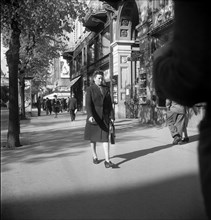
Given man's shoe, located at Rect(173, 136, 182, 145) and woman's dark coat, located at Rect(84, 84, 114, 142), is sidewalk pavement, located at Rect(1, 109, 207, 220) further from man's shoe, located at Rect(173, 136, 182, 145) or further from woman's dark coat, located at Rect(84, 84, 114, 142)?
woman's dark coat, located at Rect(84, 84, 114, 142)

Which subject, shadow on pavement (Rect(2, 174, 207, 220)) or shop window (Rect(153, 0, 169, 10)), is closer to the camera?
shadow on pavement (Rect(2, 174, 207, 220))

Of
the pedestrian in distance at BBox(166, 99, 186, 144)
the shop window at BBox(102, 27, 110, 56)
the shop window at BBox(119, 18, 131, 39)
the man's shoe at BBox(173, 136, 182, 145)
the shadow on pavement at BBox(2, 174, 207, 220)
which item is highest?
the shop window at BBox(119, 18, 131, 39)

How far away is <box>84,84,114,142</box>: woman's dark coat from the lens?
487 cm

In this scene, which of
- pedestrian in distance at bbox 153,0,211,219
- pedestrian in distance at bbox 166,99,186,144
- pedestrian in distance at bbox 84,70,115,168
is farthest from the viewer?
pedestrian in distance at bbox 166,99,186,144

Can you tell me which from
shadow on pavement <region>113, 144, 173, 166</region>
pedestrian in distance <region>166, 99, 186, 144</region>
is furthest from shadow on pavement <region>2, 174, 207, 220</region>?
pedestrian in distance <region>166, 99, 186, 144</region>

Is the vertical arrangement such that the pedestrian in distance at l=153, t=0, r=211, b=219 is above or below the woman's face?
below

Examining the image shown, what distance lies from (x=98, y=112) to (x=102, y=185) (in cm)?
130

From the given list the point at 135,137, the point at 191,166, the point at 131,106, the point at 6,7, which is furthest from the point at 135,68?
the point at 191,166

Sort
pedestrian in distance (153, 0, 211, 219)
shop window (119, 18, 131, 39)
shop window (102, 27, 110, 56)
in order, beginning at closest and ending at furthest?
pedestrian in distance (153, 0, 211, 219) < shop window (119, 18, 131, 39) < shop window (102, 27, 110, 56)

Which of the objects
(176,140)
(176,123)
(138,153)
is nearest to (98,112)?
(138,153)

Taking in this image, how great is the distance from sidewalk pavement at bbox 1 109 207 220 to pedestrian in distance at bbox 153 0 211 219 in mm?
1081

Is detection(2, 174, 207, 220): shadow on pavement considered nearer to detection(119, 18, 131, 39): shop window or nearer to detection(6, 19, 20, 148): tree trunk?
detection(6, 19, 20, 148): tree trunk

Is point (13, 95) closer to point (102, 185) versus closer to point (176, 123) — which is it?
point (176, 123)

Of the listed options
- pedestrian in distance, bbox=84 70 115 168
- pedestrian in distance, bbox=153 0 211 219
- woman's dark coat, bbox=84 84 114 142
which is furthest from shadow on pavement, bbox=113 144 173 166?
pedestrian in distance, bbox=153 0 211 219
